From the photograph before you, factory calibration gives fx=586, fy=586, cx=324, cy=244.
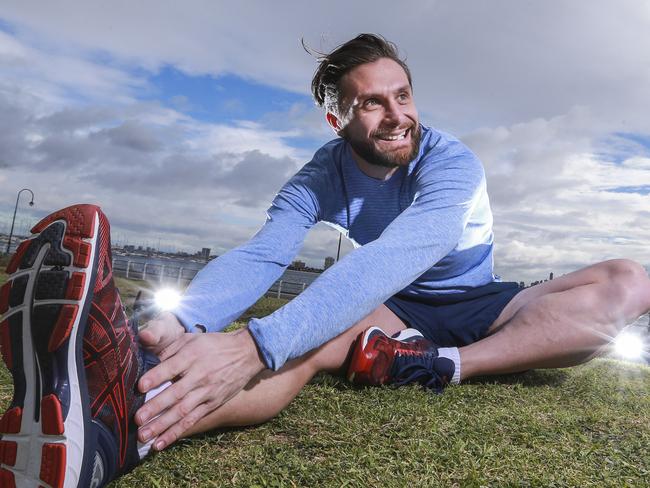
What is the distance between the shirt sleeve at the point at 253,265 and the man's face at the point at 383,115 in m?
0.43

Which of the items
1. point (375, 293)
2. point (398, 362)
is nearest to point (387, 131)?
point (398, 362)

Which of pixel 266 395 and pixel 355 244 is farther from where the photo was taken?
pixel 355 244

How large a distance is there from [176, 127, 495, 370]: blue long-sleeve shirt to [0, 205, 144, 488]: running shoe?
0.42m

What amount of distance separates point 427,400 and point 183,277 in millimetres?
36459

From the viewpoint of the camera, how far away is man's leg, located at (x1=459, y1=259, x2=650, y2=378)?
104 inches

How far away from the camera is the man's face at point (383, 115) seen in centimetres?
279

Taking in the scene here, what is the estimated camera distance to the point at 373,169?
2963mm

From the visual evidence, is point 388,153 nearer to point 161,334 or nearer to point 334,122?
point 334,122

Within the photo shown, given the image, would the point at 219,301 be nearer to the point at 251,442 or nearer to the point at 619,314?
the point at 251,442

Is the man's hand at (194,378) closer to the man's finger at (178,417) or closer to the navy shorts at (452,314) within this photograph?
the man's finger at (178,417)

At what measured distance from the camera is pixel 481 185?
2592 millimetres

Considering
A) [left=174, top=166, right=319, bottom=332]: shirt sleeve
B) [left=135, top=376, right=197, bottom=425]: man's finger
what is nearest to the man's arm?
[left=135, top=376, right=197, bottom=425]: man's finger

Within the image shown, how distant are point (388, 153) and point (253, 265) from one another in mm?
850

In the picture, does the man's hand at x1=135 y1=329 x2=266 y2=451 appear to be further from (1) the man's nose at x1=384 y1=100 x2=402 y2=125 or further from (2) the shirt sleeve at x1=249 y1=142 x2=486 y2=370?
(1) the man's nose at x1=384 y1=100 x2=402 y2=125
